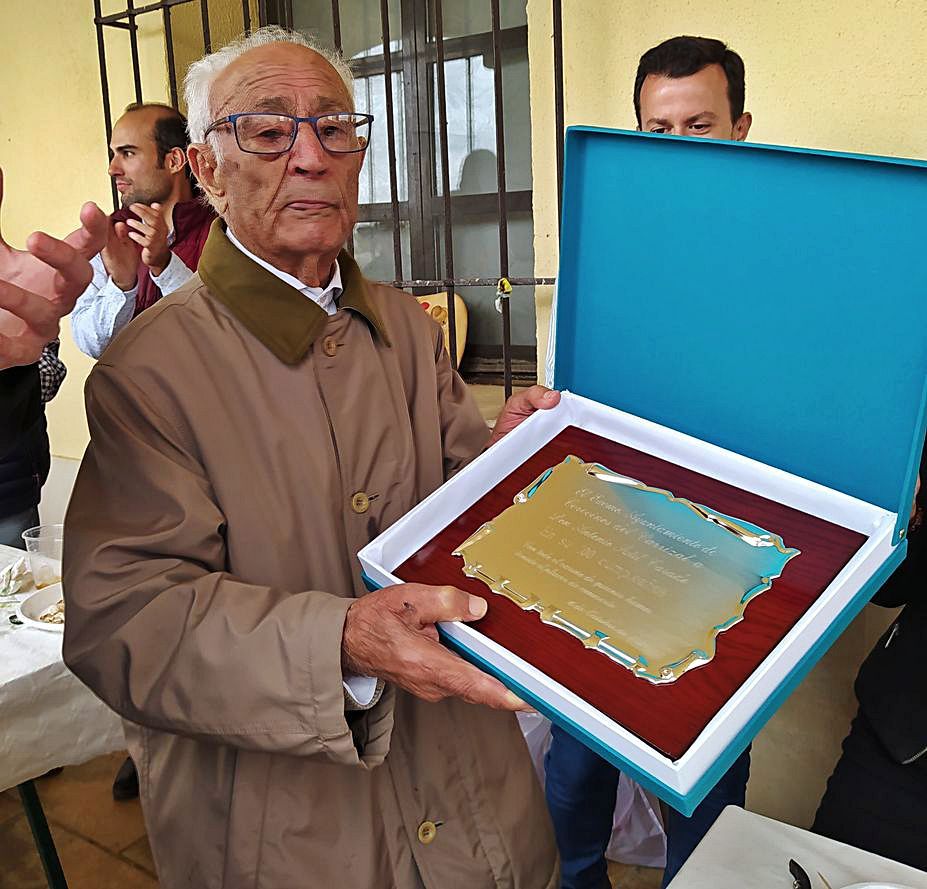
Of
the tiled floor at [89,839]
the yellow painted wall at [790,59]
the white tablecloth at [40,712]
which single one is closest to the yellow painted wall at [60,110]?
the tiled floor at [89,839]

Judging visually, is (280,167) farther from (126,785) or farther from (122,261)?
(126,785)

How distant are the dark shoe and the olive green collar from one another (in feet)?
6.13

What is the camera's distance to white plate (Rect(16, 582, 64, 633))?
1.59m

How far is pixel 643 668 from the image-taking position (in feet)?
2.34

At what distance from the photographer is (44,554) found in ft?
6.09

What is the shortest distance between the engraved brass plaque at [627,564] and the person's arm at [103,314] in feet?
5.12

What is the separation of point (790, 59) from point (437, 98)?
4.27 ft

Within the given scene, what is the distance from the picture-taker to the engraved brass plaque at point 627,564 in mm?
742

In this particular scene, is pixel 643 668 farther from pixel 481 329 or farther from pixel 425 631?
pixel 481 329

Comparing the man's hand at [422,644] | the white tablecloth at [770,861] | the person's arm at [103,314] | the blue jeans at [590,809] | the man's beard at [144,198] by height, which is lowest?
the blue jeans at [590,809]

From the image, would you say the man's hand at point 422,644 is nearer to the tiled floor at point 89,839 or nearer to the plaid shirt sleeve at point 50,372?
the tiled floor at point 89,839

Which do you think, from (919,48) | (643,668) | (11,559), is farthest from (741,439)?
(11,559)

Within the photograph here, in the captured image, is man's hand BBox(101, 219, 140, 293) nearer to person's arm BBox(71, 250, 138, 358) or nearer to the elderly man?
person's arm BBox(71, 250, 138, 358)

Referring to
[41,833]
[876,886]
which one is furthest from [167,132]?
[876,886]
